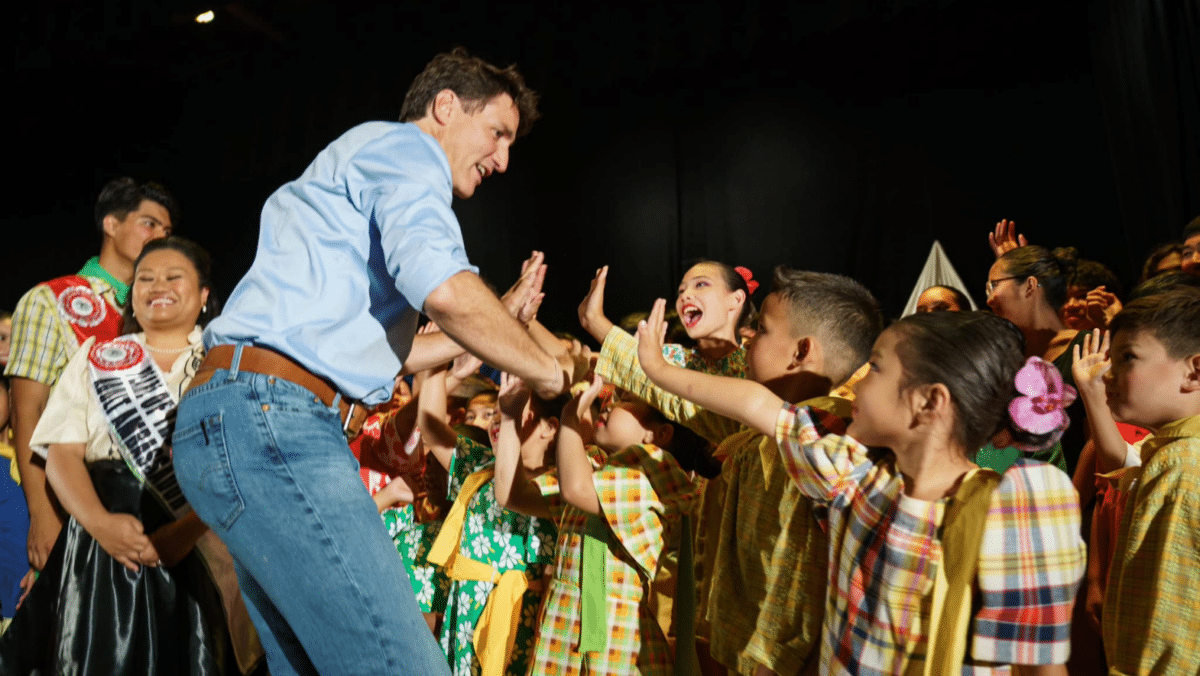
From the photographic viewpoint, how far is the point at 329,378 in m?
1.51

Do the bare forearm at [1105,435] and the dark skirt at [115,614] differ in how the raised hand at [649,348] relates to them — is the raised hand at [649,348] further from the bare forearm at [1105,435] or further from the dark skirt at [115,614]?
the dark skirt at [115,614]

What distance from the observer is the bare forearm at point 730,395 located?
1.58 metres

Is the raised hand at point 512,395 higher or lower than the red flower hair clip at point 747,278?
lower

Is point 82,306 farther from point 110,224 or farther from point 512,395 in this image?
point 512,395

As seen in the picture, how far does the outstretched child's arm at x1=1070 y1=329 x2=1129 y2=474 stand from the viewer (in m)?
2.12

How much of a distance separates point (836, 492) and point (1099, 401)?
1003 mm

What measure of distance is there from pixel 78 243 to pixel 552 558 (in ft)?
17.9

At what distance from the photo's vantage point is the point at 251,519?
53.7 inches

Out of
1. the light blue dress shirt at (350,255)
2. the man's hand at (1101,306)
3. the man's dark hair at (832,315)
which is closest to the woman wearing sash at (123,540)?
the light blue dress shirt at (350,255)

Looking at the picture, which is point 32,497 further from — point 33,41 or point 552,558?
point 33,41

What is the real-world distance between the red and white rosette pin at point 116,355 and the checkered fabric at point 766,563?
59.8 inches

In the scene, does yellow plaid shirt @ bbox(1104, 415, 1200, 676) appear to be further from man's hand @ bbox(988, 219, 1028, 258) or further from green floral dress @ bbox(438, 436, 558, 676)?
man's hand @ bbox(988, 219, 1028, 258)

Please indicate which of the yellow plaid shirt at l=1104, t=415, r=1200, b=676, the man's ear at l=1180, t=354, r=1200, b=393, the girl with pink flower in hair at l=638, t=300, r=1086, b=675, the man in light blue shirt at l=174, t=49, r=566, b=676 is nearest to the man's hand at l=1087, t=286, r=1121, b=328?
the man's ear at l=1180, t=354, r=1200, b=393

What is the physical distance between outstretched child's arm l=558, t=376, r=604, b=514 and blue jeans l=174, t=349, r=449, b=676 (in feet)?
2.78
